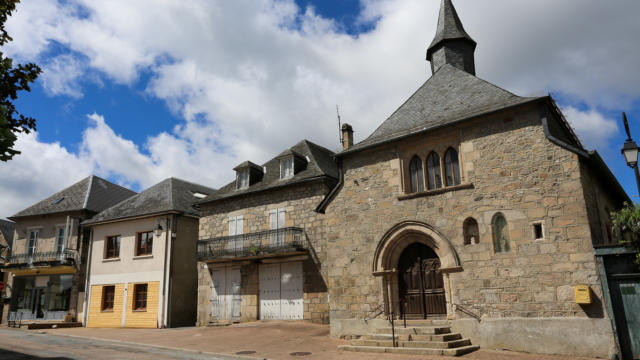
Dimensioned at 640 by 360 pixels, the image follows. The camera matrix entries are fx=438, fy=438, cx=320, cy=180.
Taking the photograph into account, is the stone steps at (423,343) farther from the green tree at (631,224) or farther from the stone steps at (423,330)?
the green tree at (631,224)

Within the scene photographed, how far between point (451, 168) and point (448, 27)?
7.79 metres

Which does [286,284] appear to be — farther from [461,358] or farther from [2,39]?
[2,39]

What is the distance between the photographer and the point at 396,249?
43.1 ft

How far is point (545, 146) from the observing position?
10984 millimetres

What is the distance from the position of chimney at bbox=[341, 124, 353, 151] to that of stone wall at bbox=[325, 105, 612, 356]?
6886 mm

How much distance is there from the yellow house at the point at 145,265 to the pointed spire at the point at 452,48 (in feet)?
46.3

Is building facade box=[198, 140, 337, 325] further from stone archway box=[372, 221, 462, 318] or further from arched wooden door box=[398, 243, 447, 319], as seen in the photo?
arched wooden door box=[398, 243, 447, 319]

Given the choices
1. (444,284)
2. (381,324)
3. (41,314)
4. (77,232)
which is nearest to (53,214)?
(77,232)

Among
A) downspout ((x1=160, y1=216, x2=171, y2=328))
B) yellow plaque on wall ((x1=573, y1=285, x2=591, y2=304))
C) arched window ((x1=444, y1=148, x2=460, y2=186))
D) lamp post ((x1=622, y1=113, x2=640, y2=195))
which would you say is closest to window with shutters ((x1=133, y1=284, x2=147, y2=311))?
downspout ((x1=160, y1=216, x2=171, y2=328))

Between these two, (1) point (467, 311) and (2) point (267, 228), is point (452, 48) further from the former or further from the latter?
(2) point (267, 228)

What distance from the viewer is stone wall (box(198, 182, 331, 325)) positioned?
683 inches

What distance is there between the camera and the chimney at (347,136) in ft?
69.6

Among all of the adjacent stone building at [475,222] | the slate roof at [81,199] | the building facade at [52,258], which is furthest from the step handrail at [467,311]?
the slate roof at [81,199]

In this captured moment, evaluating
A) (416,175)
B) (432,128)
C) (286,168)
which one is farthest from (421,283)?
(286,168)
